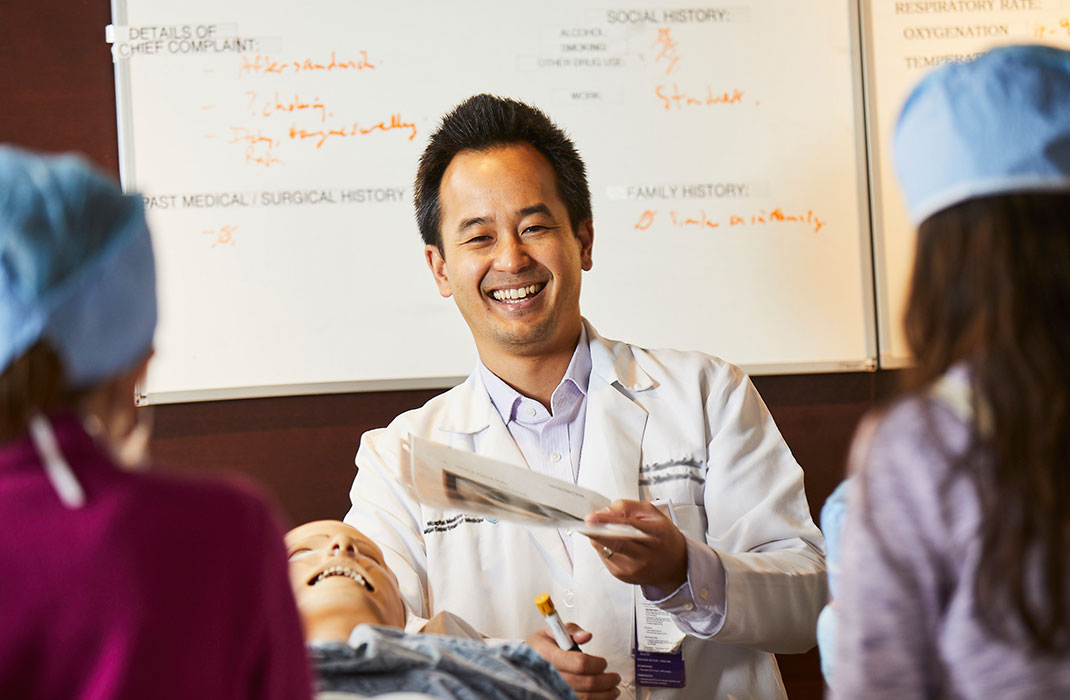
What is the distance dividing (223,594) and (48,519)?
0.44 ft

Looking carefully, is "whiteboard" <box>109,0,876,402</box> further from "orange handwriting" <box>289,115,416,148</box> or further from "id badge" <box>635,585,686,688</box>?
"id badge" <box>635,585,686,688</box>

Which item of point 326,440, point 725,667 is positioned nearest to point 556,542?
point 725,667

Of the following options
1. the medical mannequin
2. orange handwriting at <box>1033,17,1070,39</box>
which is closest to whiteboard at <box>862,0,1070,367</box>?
orange handwriting at <box>1033,17,1070,39</box>

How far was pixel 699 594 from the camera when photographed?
5.13 feet

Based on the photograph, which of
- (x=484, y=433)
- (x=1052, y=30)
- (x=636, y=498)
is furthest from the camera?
(x=1052, y=30)

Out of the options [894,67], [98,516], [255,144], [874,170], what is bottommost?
[98,516]

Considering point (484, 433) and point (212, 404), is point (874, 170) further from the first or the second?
point (212, 404)

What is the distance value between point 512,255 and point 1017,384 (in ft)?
4.31

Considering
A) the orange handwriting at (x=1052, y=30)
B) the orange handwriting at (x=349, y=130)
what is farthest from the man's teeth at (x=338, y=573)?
the orange handwriting at (x=1052, y=30)

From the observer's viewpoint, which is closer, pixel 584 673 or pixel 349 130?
pixel 584 673

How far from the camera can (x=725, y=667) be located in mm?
1773

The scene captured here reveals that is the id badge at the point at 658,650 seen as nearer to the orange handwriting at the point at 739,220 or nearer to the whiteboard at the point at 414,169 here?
the whiteboard at the point at 414,169

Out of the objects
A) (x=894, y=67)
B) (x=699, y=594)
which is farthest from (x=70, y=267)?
(x=894, y=67)

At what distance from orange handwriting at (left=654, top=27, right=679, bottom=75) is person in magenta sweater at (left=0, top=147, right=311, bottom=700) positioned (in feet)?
6.33
